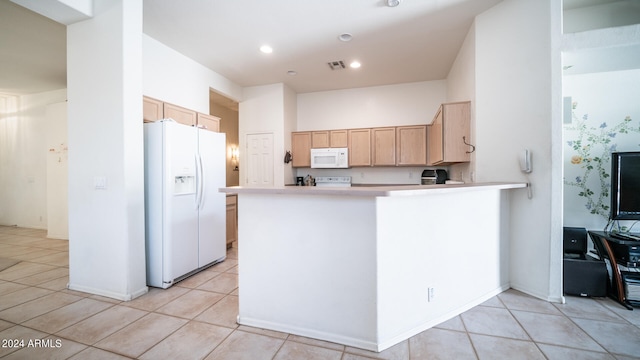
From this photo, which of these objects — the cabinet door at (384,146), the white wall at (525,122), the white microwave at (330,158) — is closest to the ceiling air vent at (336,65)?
the cabinet door at (384,146)

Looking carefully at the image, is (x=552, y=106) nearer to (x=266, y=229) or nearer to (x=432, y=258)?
(x=432, y=258)

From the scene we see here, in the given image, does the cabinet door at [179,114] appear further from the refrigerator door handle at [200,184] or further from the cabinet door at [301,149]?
the cabinet door at [301,149]

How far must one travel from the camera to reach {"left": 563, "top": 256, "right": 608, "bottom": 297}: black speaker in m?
2.30

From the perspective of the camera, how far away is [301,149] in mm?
5539

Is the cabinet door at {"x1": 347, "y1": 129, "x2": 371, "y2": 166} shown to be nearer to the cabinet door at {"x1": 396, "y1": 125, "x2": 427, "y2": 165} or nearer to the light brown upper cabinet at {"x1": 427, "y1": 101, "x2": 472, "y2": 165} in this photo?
the cabinet door at {"x1": 396, "y1": 125, "x2": 427, "y2": 165}

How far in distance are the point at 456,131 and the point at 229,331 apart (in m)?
3.30

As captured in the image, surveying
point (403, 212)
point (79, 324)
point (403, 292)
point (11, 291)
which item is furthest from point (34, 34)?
point (403, 292)

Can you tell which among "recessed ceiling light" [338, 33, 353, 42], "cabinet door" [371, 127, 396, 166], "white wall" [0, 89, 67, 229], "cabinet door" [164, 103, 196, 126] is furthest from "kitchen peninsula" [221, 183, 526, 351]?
"white wall" [0, 89, 67, 229]

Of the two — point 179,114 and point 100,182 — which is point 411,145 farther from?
point 100,182

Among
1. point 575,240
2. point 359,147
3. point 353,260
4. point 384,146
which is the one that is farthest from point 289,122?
point 575,240

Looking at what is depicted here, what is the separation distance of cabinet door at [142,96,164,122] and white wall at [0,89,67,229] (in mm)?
3806

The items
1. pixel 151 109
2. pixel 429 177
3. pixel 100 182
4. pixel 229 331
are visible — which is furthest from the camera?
pixel 429 177

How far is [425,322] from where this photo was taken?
74.9 inches

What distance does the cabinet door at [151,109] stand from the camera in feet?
10.3
